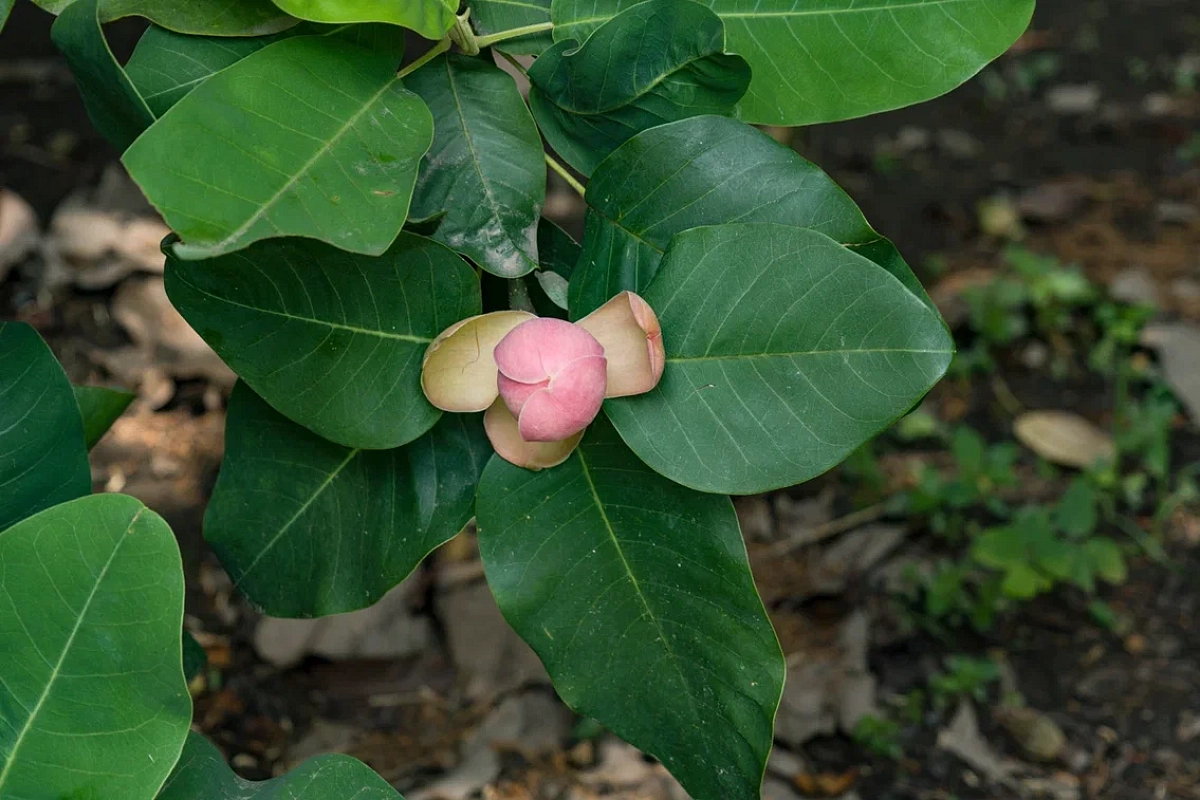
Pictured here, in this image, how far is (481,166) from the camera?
28.1 inches

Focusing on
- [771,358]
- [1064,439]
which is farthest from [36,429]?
[1064,439]

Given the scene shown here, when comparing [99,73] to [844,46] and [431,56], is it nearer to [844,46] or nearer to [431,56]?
[431,56]

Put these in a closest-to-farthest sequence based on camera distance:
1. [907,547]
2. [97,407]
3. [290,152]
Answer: [290,152] → [97,407] → [907,547]

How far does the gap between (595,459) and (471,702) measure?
1.08m

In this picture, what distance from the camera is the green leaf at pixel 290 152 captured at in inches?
22.1

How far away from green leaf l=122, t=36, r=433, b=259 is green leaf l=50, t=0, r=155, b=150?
0.05 meters

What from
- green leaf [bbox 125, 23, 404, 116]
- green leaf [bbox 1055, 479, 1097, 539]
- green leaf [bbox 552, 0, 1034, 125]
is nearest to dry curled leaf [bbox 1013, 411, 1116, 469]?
green leaf [bbox 1055, 479, 1097, 539]

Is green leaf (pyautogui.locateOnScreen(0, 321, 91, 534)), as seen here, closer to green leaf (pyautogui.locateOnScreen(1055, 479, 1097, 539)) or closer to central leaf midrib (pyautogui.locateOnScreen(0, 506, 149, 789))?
central leaf midrib (pyautogui.locateOnScreen(0, 506, 149, 789))

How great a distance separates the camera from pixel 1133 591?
2004 millimetres

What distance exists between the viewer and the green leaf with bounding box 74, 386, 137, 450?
88 cm

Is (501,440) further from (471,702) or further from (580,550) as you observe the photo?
(471,702)

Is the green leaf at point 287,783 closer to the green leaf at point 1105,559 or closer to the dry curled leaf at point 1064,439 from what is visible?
the green leaf at point 1105,559

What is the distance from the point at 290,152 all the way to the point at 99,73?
0.39 ft

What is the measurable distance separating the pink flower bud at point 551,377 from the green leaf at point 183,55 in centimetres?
20
